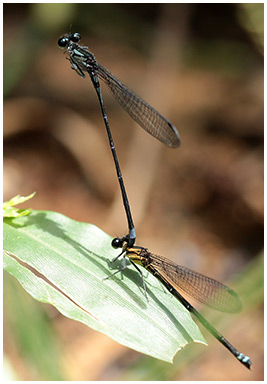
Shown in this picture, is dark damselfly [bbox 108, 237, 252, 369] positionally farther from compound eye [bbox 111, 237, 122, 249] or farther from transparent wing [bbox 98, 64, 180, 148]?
Answer: transparent wing [bbox 98, 64, 180, 148]

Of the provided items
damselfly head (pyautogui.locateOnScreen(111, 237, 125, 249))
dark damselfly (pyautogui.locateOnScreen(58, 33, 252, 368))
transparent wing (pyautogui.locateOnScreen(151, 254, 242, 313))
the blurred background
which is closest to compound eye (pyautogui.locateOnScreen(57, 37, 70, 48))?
dark damselfly (pyautogui.locateOnScreen(58, 33, 252, 368))

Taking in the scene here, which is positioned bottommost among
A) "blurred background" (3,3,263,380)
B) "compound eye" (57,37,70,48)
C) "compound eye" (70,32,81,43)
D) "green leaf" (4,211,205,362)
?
"green leaf" (4,211,205,362)

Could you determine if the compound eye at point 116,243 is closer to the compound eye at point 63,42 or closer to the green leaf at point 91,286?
the green leaf at point 91,286

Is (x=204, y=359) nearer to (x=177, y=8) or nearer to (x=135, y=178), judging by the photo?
(x=135, y=178)

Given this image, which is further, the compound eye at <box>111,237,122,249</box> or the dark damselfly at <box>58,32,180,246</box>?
the dark damselfly at <box>58,32,180,246</box>

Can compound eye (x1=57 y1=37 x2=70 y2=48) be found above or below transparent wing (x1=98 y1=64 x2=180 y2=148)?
above

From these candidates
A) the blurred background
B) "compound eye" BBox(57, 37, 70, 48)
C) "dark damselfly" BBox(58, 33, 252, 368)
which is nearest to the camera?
"dark damselfly" BBox(58, 33, 252, 368)

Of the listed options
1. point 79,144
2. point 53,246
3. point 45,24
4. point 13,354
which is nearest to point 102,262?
point 53,246
